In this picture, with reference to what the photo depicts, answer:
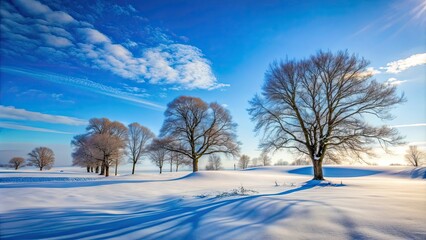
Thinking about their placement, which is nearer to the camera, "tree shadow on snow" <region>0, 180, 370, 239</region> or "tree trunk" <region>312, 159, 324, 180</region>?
"tree shadow on snow" <region>0, 180, 370, 239</region>

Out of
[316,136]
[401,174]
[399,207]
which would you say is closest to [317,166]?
[316,136]

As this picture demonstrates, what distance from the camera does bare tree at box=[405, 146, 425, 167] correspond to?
45844mm

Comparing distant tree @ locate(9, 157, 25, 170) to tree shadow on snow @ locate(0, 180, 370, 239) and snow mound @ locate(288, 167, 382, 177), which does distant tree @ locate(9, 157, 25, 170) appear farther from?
snow mound @ locate(288, 167, 382, 177)

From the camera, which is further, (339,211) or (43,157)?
(43,157)

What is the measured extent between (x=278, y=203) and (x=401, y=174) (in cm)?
2796

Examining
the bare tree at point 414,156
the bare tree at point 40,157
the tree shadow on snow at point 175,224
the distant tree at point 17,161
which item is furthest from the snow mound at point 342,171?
the distant tree at point 17,161

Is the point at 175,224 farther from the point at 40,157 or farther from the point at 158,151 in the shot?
the point at 40,157

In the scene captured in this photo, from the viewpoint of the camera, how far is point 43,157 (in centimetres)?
5184

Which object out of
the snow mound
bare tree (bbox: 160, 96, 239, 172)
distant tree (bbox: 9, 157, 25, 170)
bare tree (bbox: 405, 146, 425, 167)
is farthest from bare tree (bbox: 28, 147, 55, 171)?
bare tree (bbox: 405, 146, 425, 167)

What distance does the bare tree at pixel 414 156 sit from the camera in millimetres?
45844

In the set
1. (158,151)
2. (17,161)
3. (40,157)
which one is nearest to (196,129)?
(158,151)

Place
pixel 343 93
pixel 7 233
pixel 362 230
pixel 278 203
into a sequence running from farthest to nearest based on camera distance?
pixel 343 93 → pixel 278 203 → pixel 7 233 → pixel 362 230

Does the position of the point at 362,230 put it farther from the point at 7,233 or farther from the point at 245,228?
the point at 7,233

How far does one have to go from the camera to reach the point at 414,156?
4659 cm
